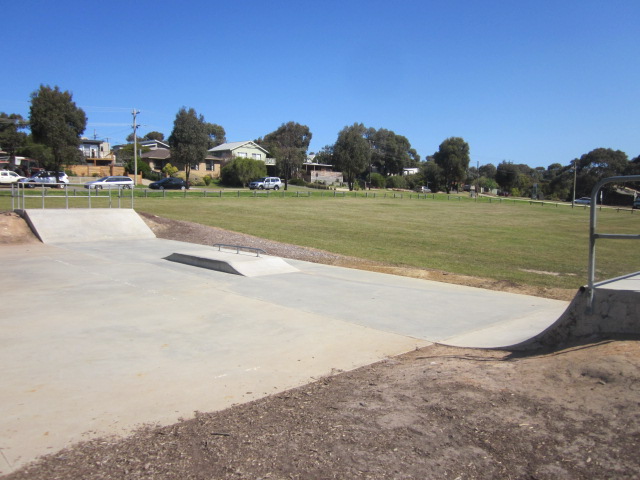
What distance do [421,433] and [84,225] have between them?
1812cm

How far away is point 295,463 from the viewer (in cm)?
362

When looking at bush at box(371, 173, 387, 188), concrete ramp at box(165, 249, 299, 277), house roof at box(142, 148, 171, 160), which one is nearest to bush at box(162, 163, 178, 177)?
house roof at box(142, 148, 171, 160)

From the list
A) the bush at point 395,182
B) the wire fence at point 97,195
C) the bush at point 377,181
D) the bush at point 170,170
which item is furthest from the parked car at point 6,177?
the bush at point 395,182

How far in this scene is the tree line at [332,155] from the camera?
1994 inches

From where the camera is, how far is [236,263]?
1234cm

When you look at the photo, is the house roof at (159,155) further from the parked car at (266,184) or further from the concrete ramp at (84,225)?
the concrete ramp at (84,225)

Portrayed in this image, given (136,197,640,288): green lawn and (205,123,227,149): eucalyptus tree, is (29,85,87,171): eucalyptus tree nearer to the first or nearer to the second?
(136,197,640,288): green lawn

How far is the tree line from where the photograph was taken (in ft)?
166

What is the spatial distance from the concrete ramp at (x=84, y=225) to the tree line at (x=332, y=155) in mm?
34769

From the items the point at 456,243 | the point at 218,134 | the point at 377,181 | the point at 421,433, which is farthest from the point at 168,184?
the point at 218,134

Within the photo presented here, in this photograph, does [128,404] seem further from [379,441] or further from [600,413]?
[600,413]

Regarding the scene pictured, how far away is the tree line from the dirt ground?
40.4 metres

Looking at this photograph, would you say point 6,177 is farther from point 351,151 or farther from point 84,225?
point 351,151

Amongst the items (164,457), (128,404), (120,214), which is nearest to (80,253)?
(120,214)
